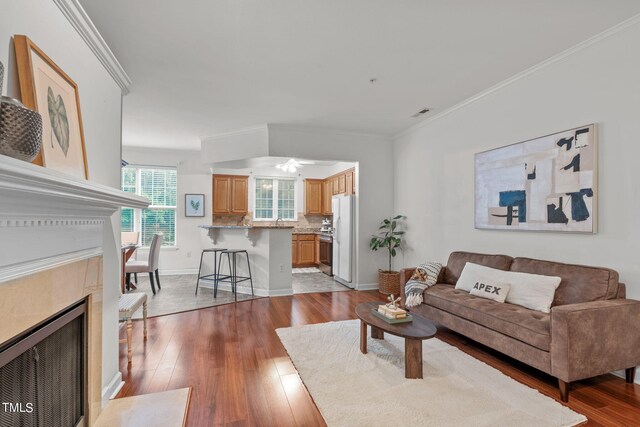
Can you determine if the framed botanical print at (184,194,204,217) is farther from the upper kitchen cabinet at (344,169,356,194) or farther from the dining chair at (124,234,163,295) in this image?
the upper kitchen cabinet at (344,169,356,194)

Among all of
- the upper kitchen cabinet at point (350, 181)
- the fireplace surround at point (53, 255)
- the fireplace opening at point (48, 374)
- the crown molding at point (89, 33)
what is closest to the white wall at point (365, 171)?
the upper kitchen cabinet at point (350, 181)

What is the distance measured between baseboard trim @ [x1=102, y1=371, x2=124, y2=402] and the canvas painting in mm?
3966

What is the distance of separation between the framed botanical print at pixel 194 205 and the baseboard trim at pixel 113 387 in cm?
510

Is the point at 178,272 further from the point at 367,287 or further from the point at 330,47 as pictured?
the point at 330,47

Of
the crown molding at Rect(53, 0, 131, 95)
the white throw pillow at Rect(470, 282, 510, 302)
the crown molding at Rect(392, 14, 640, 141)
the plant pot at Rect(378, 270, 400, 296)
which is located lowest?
the plant pot at Rect(378, 270, 400, 296)

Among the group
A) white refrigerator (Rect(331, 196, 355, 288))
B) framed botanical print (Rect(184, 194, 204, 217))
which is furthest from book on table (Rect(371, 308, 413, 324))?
framed botanical print (Rect(184, 194, 204, 217))

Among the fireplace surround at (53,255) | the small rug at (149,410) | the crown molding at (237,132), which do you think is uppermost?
the crown molding at (237,132)

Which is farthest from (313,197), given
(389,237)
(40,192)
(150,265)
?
(40,192)

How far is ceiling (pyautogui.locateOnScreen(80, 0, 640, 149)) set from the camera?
232cm

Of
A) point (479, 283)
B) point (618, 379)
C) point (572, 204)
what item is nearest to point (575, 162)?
point (572, 204)

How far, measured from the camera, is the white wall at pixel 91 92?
1.38 m

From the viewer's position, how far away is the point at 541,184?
3.16 m

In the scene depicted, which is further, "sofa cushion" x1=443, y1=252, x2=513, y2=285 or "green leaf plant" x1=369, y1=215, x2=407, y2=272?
"green leaf plant" x1=369, y1=215, x2=407, y2=272

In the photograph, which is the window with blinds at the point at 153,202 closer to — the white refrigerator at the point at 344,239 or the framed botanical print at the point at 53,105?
the white refrigerator at the point at 344,239
